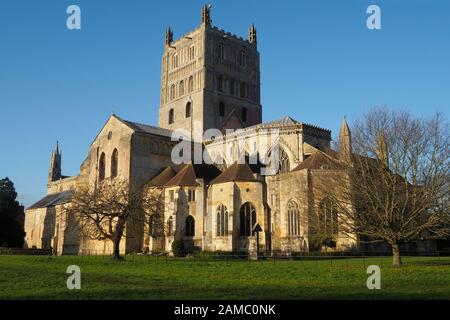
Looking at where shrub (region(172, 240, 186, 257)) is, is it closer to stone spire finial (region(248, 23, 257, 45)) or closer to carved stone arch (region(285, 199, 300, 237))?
carved stone arch (region(285, 199, 300, 237))

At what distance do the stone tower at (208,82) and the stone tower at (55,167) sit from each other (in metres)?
30.6

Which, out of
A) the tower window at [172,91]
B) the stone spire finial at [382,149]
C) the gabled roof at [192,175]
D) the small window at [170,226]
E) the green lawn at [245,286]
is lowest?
the green lawn at [245,286]

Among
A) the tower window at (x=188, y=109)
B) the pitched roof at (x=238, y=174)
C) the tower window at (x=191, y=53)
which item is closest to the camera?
the pitched roof at (x=238, y=174)

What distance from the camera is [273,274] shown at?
857 inches

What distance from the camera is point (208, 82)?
67.8 m

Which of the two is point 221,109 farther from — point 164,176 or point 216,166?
point 164,176

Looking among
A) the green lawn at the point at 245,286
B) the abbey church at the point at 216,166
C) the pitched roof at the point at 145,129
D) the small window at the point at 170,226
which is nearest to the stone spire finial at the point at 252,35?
the abbey church at the point at 216,166

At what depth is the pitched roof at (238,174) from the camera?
4441cm

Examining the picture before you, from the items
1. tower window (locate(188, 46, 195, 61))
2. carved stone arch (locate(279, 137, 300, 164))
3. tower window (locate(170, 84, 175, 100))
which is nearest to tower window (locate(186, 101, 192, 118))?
tower window (locate(170, 84, 175, 100))

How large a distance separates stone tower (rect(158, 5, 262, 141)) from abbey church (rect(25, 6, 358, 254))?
0.17 metres

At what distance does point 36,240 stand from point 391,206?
196 ft

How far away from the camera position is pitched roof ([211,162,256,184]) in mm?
44406

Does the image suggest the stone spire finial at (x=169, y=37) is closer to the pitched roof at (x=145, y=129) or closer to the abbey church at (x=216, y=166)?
the abbey church at (x=216, y=166)

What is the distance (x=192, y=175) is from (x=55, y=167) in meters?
53.2
